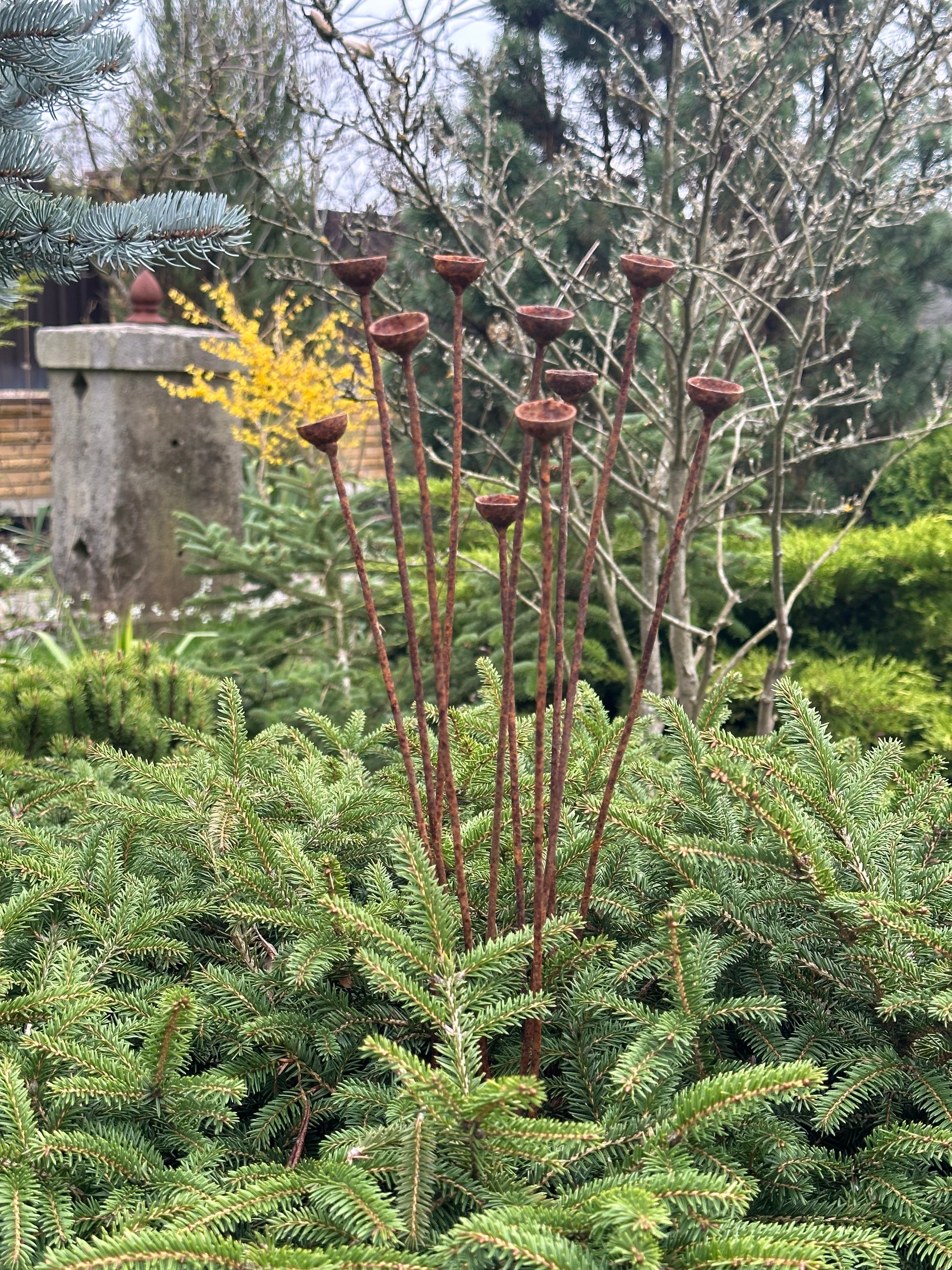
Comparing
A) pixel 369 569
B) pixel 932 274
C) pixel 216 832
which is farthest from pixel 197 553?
pixel 932 274

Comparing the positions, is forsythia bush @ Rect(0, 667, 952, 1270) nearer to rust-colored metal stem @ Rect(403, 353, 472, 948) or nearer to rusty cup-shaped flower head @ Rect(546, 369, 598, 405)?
rust-colored metal stem @ Rect(403, 353, 472, 948)

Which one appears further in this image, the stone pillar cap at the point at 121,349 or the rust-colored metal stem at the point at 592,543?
the stone pillar cap at the point at 121,349

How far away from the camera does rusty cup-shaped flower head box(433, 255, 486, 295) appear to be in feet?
3.09

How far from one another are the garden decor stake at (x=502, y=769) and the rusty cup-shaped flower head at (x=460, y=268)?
0.19m

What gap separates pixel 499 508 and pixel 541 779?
25 centimetres

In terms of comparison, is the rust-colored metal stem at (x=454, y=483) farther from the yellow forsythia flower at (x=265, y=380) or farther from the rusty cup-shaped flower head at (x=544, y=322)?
the yellow forsythia flower at (x=265, y=380)

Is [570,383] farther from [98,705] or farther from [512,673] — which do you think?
[98,705]

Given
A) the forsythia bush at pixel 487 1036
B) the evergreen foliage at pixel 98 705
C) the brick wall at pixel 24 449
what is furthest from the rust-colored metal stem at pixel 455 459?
the brick wall at pixel 24 449

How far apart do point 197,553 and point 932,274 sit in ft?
15.0

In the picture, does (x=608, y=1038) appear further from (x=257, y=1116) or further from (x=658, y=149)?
(x=658, y=149)

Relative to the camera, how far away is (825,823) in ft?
3.96

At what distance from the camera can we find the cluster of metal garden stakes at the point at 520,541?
0.93 m

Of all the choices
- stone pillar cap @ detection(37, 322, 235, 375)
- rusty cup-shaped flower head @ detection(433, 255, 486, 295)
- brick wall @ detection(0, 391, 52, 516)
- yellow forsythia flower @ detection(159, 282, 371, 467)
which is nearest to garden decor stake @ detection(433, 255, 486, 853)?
rusty cup-shaped flower head @ detection(433, 255, 486, 295)

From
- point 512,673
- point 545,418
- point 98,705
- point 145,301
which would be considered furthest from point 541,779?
point 145,301
